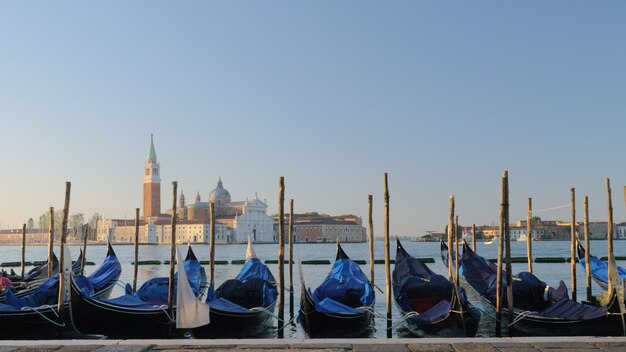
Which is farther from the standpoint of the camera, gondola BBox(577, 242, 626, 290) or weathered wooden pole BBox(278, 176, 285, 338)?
gondola BBox(577, 242, 626, 290)

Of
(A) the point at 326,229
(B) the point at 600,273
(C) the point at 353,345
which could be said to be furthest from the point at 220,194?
(C) the point at 353,345

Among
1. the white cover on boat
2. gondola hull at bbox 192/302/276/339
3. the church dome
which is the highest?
the church dome

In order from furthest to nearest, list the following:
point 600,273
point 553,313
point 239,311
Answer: point 600,273 → point 239,311 → point 553,313

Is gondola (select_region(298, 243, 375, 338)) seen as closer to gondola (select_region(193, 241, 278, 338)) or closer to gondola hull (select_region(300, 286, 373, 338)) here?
gondola hull (select_region(300, 286, 373, 338))

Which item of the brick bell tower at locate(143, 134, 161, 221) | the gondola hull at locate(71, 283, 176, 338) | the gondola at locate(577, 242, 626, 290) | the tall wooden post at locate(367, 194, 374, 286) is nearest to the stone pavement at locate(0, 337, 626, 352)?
the gondola hull at locate(71, 283, 176, 338)

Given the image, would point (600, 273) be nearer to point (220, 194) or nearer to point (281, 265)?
point (281, 265)

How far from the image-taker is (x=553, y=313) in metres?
7.06

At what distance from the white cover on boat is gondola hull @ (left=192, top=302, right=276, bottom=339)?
387mm

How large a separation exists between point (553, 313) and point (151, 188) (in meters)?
84.0

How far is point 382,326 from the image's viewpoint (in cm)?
874

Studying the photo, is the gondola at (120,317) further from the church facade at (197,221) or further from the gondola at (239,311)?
the church facade at (197,221)

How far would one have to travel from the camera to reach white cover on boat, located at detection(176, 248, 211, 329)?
259 inches

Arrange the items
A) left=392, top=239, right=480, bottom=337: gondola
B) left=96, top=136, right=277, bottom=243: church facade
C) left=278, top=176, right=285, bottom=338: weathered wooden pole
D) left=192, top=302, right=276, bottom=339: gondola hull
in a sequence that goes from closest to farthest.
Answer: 1. left=392, top=239, right=480, bottom=337: gondola
2. left=192, top=302, right=276, bottom=339: gondola hull
3. left=278, top=176, right=285, bottom=338: weathered wooden pole
4. left=96, top=136, right=277, bottom=243: church facade

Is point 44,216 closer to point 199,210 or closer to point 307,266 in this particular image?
point 199,210
